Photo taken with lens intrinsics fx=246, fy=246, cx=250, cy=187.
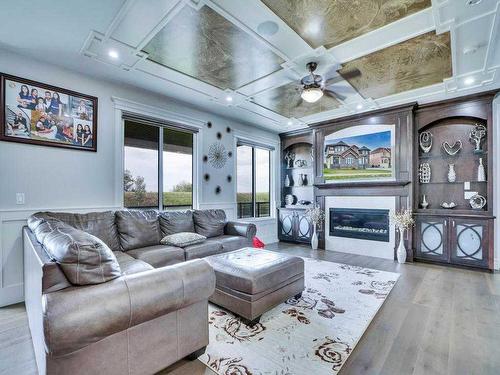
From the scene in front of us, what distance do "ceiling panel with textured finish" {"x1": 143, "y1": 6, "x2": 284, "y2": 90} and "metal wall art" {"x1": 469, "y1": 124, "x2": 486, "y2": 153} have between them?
373cm

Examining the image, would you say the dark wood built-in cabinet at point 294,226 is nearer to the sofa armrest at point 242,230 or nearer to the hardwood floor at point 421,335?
the sofa armrest at point 242,230

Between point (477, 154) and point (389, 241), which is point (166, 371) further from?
point (477, 154)

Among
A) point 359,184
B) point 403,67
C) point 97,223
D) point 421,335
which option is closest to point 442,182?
point 359,184

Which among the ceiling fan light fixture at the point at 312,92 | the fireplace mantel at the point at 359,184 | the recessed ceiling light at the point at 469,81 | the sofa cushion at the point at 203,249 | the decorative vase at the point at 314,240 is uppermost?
the recessed ceiling light at the point at 469,81

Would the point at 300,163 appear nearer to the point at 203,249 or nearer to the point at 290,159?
the point at 290,159

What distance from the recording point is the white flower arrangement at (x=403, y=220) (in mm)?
4371

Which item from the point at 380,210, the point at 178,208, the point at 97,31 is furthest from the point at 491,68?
the point at 178,208

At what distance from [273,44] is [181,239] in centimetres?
264

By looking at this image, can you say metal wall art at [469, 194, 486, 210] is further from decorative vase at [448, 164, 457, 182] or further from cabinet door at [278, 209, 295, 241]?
cabinet door at [278, 209, 295, 241]

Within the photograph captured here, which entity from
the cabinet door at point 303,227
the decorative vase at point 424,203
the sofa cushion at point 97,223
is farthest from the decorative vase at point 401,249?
the sofa cushion at point 97,223

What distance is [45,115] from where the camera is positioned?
9.87ft

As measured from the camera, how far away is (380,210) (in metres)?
4.79

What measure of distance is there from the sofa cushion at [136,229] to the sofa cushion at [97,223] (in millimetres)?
79

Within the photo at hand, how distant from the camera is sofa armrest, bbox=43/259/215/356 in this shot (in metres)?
1.15
